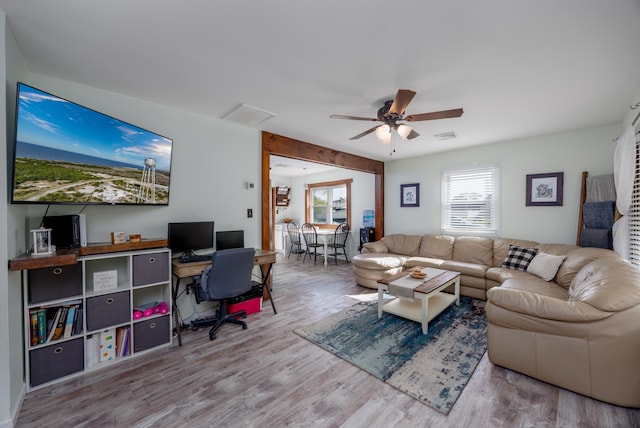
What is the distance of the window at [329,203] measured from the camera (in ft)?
22.7

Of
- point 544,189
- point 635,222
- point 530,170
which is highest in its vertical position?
point 530,170

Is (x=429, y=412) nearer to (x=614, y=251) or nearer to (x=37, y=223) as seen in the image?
(x=614, y=251)

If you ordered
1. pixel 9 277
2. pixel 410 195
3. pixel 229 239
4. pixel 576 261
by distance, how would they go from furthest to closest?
pixel 410 195 → pixel 229 239 → pixel 576 261 → pixel 9 277

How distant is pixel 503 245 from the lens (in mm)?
4098

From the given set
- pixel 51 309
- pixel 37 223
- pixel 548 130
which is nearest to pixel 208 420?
pixel 51 309

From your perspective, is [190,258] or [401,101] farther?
[190,258]

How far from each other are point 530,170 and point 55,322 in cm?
601

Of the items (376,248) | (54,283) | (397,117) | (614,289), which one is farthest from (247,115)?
(614,289)

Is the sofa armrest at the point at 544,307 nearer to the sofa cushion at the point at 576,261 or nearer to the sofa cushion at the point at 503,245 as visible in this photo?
the sofa cushion at the point at 576,261

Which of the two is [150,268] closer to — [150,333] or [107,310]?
[107,310]

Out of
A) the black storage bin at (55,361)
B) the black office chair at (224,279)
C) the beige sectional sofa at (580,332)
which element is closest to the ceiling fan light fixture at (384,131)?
the beige sectional sofa at (580,332)

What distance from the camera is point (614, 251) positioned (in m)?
2.95

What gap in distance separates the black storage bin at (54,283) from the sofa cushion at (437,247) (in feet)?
15.7

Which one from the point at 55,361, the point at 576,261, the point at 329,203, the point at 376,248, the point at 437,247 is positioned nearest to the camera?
the point at 55,361
